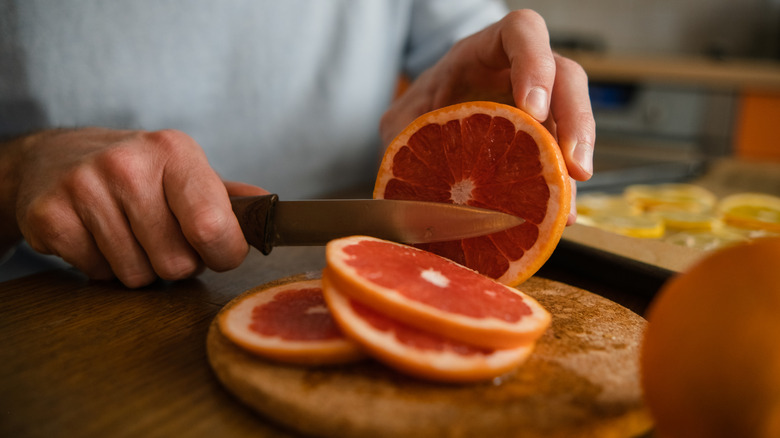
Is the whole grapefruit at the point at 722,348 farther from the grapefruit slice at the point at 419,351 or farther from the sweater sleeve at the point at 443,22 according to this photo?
the sweater sleeve at the point at 443,22

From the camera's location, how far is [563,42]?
211 inches

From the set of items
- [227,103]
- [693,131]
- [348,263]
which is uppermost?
[227,103]

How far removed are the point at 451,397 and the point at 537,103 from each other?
0.59 metres

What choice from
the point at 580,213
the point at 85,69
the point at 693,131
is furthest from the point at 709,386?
the point at 693,131

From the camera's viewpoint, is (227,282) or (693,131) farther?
(693,131)

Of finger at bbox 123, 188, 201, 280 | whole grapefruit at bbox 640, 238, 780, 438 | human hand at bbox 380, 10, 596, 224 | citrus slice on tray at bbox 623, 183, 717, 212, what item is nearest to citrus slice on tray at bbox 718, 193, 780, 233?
citrus slice on tray at bbox 623, 183, 717, 212

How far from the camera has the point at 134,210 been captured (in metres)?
0.99

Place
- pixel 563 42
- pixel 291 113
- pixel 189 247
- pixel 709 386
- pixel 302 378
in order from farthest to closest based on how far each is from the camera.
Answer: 1. pixel 563 42
2. pixel 291 113
3. pixel 189 247
4. pixel 302 378
5. pixel 709 386

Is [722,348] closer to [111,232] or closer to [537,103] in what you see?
[537,103]

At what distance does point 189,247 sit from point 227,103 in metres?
0.87

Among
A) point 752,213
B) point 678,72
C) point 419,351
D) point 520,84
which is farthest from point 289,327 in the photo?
point 678,72

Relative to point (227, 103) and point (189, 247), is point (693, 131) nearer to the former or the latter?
point (227, 103)

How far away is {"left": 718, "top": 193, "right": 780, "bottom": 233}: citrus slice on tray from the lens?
1.66 metres

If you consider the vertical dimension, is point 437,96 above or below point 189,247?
above
